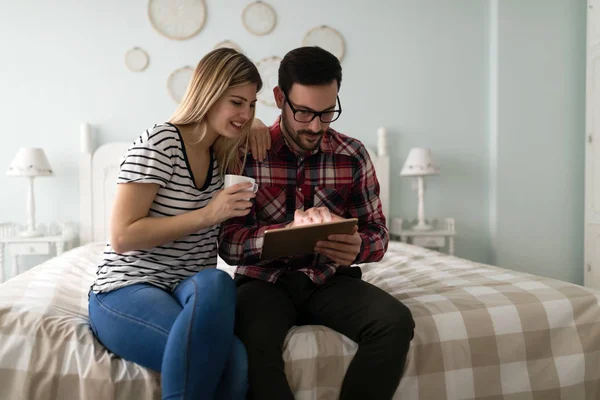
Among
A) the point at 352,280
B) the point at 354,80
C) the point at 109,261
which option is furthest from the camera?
the point at 354,80

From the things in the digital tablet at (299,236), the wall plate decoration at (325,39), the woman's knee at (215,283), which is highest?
the wall plate decoration at (325,39)

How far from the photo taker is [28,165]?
2590mm

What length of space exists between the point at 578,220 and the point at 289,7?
2.51 meters

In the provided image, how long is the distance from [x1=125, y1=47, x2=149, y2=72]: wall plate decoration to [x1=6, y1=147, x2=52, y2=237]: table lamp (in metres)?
0.77

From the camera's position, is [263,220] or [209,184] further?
[263,220]

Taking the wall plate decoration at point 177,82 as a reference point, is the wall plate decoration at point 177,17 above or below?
above

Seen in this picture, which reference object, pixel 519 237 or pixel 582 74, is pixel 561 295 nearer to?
pixel 519 237

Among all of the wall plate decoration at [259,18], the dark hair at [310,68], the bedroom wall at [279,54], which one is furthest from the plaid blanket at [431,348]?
the wall plate decoration at [259,18]

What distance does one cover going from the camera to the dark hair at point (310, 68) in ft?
4.02

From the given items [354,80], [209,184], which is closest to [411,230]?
[354,80]

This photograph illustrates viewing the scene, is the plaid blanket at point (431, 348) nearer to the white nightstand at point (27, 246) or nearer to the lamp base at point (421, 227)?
the white nightstand at point (27, 246)

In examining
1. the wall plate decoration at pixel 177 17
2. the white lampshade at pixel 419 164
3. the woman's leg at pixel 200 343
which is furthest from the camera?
the wall plate decoration at pixel 177 17

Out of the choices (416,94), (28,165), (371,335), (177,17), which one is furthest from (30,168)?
(416,94)

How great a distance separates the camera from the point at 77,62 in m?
2.93
